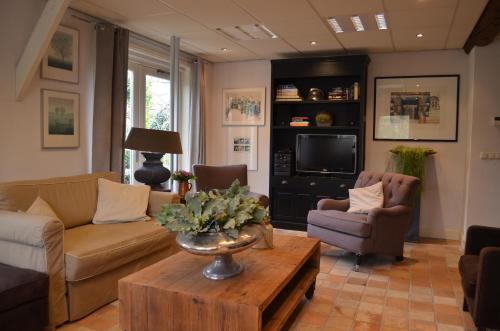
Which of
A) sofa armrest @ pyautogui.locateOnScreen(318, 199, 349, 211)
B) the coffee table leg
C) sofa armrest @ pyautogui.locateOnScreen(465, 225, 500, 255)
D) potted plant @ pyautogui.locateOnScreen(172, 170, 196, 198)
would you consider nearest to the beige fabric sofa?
potted plant @ pyautogui.locateOnScreen(172, 170, 196, 198)

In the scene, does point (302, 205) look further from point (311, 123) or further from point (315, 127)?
point (311, 123)

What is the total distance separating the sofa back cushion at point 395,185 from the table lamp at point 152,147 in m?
2.14

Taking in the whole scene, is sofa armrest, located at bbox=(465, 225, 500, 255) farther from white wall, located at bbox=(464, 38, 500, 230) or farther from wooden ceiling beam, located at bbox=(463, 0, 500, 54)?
white wall, located at bbox=(464, 38, 500, 230)

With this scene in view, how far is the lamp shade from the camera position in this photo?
3924mm

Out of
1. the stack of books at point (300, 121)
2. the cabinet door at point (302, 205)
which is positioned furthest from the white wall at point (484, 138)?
the stack of books at point (300, 121)

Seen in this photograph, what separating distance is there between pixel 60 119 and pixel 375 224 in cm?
316

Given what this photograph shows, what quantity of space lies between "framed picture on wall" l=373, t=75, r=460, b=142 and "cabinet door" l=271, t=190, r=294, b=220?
144 cm

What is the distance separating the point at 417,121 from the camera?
17.5ft

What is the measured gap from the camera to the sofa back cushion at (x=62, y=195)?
9.61ft

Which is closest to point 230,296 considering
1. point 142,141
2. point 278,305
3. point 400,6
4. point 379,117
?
point 278,305

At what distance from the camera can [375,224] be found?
3904 millimetres

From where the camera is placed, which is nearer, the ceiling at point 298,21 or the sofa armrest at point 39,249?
the sofa armrest at point 39,249

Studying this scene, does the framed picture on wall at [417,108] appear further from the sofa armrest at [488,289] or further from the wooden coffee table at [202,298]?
the wooden coffee table at [202,298]

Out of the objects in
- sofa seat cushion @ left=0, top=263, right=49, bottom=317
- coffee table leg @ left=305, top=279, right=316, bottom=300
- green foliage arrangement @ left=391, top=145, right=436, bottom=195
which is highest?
green foliage arrangement @ left=391, top=145, right=436, bottom=195
